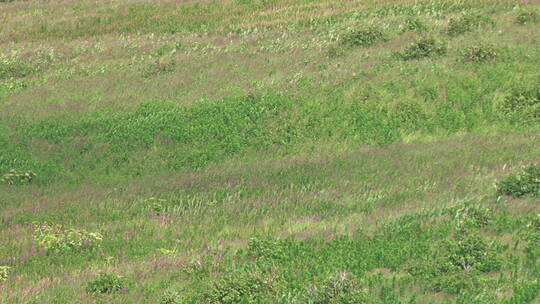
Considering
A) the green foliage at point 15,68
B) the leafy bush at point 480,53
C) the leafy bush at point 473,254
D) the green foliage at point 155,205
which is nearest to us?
the leafy bush at point 473,254

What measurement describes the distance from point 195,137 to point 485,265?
13598 mm

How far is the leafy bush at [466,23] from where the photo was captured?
29.8m

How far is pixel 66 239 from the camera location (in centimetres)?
1608

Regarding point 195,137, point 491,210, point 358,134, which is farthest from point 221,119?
point 491,210

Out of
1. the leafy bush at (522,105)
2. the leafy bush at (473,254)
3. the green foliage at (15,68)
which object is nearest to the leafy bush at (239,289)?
the leafy bush at (473,254)

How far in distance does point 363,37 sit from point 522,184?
15.2m

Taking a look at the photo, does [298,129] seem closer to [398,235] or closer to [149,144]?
[149,144]

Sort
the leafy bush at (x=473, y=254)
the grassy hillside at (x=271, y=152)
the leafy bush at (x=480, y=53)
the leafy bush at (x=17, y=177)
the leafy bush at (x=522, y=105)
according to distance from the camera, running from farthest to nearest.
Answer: the leafy bush at (x=480, y=53)
the leafy bush at (x=522, y=105)
the leafy bush at (x=17, y=177)
the grassy hillside at (x=271, y=152)
the leafy bush at (x=473, y=254)

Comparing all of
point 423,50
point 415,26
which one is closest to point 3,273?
point 423,50

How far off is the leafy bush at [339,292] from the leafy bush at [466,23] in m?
19.9


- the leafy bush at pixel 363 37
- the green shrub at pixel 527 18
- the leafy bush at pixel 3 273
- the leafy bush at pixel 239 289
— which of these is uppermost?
the leafy bush at pixel 239 289

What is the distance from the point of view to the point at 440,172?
18.8m

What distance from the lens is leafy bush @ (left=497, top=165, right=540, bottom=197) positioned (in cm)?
1625

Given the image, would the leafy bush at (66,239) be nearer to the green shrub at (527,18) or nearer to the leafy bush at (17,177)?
the leafy bush at (17,177)
